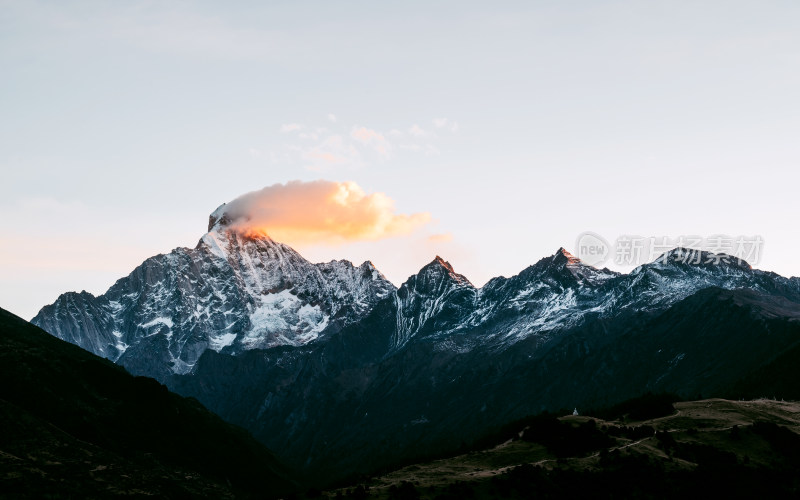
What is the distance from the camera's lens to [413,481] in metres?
180

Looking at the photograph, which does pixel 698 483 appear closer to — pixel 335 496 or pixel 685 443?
pixel 685 443

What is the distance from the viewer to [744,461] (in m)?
194

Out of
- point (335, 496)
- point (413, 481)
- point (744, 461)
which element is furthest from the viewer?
point (744, 461)

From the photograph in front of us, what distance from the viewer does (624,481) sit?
180m

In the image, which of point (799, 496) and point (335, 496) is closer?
point (335, 496)

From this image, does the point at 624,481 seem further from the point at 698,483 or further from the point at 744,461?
the point at 744,461

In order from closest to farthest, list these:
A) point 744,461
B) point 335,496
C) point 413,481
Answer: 1. point 335,496
2. point 413,481
3. point 744,461

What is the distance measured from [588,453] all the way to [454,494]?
3917cm

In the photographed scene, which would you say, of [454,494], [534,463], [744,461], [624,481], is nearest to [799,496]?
[744,461]

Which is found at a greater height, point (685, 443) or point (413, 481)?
point (685, 443)

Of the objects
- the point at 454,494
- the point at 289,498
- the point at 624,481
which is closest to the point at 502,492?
the point at 454,494

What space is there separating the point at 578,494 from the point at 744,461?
A: 42255 millimetres

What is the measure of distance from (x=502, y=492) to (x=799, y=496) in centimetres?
5895

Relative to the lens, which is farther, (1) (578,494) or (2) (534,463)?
(2) (534,463)
